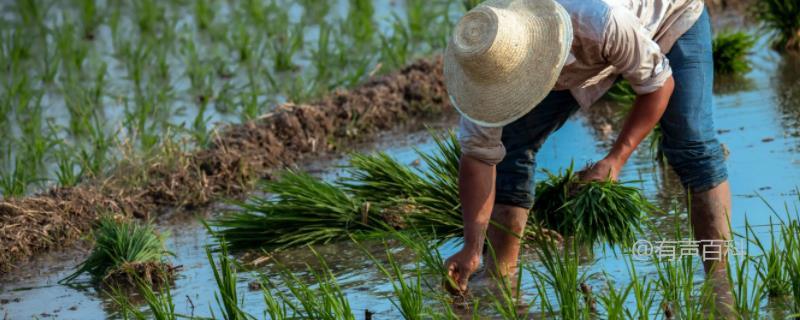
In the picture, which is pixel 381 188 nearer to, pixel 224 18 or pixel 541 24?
pixel 541 24

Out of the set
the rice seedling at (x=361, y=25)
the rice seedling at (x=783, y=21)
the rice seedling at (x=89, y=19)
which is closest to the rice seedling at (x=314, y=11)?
the rice seedling at (x=361, y=25)

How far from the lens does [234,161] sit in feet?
19.2

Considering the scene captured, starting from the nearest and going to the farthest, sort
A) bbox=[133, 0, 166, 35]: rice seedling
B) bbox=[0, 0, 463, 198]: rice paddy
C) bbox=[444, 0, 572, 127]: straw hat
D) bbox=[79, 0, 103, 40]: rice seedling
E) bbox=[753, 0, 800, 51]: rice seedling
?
bbox=[444, 0, 572, 127]: straw hat < bbox=[0, 0, 463, 198]: rice paddy < bbox=[753, 0, 800, 51]: rice seedling < bbox=[133, 0, 166, 35]: rice seedling < bbox=[79, 0, 103, 40]: rice seedling

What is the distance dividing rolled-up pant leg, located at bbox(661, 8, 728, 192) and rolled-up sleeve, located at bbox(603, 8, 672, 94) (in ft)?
0.61

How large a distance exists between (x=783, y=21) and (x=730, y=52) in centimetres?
78

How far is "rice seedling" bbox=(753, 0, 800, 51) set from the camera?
716 cm

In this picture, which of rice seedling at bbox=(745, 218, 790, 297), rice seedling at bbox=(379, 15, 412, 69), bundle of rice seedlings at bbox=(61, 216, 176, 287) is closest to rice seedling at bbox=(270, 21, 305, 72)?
rice seedling at bbox=(379, 15, 412, 69)

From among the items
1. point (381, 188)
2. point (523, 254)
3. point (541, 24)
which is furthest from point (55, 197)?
point (541, 24)

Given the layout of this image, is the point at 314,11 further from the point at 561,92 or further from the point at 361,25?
the point at 561,92

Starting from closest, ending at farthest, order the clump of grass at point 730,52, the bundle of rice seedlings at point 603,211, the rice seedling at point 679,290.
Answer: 1. the rice seedling at point 679,290
2. the bundle of rice seedlings at point 603,211
3. the clump of grass at point 730,52

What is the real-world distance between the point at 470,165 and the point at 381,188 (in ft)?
4.32

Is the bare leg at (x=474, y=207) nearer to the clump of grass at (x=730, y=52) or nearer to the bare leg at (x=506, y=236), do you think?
the bare leg at (x=506, y=236)

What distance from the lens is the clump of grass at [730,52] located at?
21.8 feet

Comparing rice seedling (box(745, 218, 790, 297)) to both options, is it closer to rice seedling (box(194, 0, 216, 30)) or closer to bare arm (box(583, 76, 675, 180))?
bare arm (box(583, 76, 675, 180))
